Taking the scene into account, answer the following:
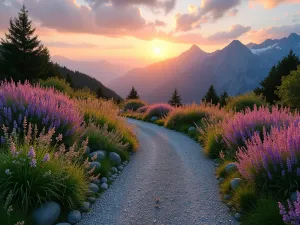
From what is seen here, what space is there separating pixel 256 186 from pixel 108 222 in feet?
9.40

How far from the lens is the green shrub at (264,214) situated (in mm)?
3889

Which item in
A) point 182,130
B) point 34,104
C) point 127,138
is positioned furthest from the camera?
point 182,130

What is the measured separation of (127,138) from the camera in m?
9.68

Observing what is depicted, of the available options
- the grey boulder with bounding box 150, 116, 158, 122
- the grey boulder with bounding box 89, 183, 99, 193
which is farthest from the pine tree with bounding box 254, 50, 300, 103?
the grey boulder with bounding box 89, 183, 99, 193

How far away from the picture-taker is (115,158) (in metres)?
7.64

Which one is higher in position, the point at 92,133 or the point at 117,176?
the point at 92,133

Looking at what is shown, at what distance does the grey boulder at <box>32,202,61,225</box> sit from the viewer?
4180 millimetres

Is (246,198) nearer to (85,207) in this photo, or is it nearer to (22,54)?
(85,207)

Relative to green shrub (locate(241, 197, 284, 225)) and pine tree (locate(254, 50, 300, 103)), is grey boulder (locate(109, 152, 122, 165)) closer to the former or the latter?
green shrub (locate(241, 197, 284, 225))

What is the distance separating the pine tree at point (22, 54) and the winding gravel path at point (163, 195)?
3466 cm

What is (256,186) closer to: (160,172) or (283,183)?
(283,183)

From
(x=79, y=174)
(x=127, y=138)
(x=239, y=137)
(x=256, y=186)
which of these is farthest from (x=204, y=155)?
(x=79, y=174)

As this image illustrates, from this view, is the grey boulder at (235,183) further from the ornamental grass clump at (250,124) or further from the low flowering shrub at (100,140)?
the low flowering shrub at (100,140)

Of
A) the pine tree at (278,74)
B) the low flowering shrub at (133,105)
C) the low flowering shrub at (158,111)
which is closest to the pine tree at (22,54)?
the low flowering shrub at (133,105)
